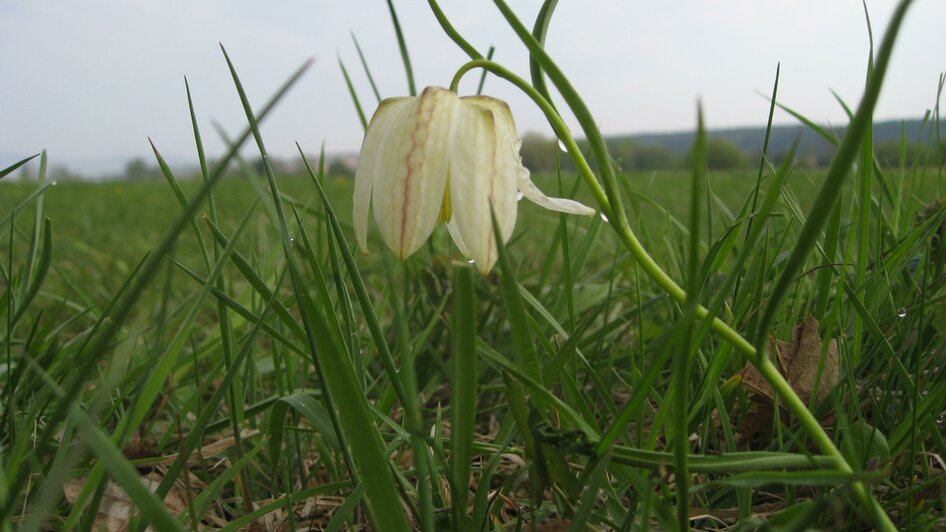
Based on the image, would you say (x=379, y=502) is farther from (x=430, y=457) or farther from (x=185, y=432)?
(x=185, y=432)

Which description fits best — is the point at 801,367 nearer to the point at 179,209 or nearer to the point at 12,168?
the point at 12,168

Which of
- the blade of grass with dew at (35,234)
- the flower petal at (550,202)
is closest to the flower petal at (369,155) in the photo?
the flower petal at (550,202)

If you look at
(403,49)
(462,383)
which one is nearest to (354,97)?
(403,49)

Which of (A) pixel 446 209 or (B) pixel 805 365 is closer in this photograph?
(A) pixel 446 209

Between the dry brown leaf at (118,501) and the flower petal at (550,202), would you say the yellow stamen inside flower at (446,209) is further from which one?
the dry brown leaf at (118,501)

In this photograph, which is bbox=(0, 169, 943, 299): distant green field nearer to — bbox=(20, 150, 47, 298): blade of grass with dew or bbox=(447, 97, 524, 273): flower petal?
bbox=(20, 150, 47, 298): blade of grass with dew

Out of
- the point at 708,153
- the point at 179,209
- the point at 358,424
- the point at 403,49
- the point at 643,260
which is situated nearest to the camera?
the point at 358,424
